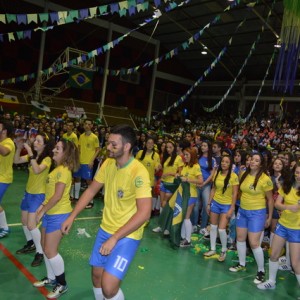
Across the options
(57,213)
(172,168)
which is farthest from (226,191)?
(57,213)

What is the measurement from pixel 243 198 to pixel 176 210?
1.44m

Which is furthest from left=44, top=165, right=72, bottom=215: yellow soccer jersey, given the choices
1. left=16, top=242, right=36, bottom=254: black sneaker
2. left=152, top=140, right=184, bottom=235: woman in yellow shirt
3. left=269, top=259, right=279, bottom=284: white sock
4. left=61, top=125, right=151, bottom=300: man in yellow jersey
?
left=152, top=140, right=184, bottom=235: woman in yellow shirt

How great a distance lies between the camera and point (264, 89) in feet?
80.1

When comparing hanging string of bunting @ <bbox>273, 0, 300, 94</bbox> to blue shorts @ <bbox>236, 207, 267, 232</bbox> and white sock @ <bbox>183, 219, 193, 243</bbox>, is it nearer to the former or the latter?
blue shorts @ <bbox>236, 207, 267, 232</bbox>

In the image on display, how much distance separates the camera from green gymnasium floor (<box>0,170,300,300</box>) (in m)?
4.16

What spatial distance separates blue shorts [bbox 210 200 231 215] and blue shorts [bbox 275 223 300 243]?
125cm

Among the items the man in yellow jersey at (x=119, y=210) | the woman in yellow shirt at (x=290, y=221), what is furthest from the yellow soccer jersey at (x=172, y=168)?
the man in yellow jersey at (x=119, y=210)

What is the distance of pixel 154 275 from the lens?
15.7 ft

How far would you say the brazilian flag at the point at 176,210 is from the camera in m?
6.02

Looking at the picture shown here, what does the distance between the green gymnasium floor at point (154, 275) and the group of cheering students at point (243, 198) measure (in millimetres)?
241

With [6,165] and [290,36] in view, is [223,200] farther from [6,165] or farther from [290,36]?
[290,36]

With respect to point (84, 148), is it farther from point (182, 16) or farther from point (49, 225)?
point (182, 16)

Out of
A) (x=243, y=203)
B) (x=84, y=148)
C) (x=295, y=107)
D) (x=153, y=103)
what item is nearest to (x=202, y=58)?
(x=153, y=103)

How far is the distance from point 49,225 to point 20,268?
1.19 m
